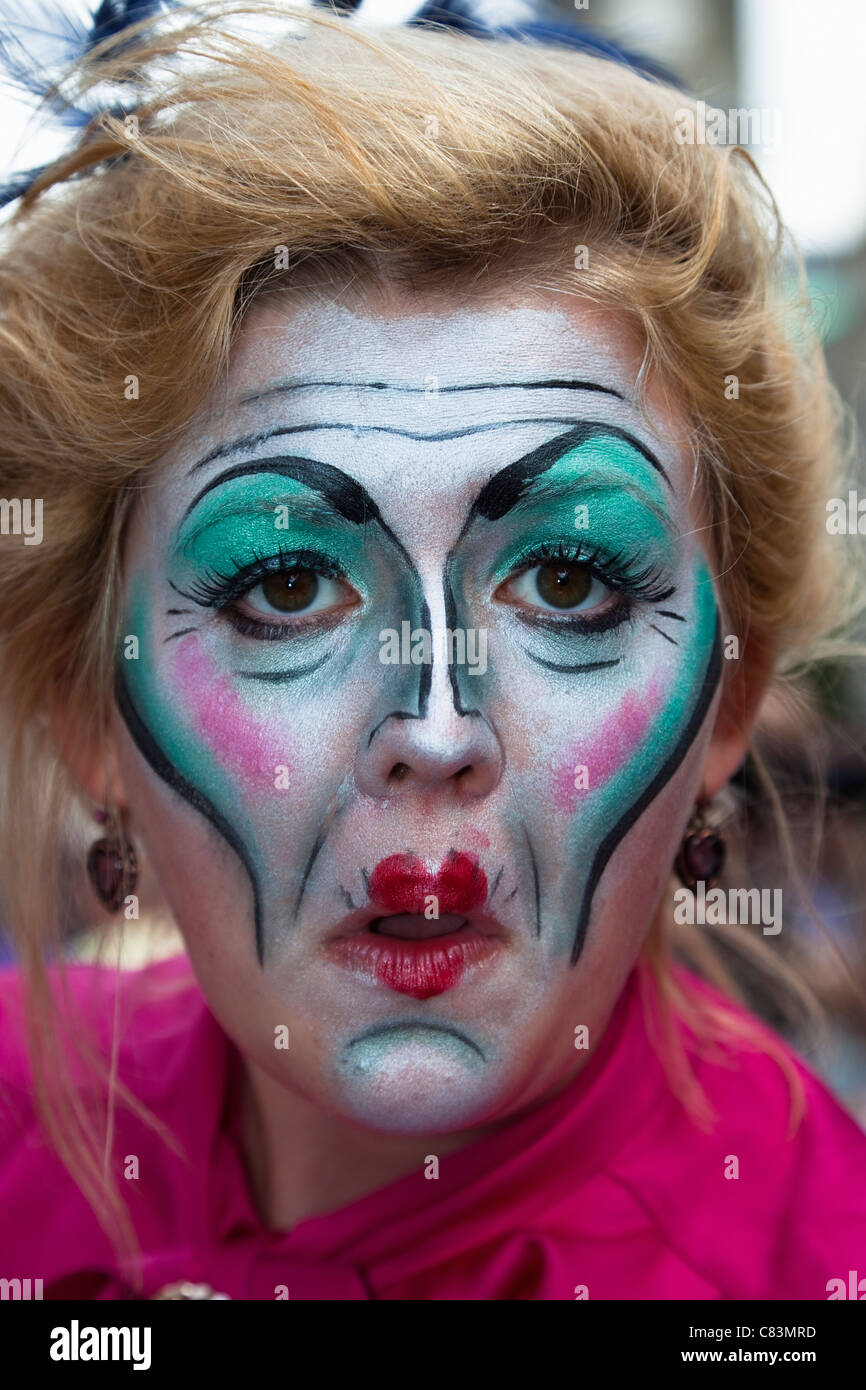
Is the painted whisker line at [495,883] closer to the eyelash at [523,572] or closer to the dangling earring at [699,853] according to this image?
the eyelash at [523,572]

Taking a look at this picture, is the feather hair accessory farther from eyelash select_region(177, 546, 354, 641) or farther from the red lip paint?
the red lip paint

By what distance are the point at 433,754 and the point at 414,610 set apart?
0.56 feet

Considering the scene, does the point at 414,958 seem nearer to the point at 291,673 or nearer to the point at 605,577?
the point at 291,673

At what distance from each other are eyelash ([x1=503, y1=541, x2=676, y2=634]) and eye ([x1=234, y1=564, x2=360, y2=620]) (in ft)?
0.64

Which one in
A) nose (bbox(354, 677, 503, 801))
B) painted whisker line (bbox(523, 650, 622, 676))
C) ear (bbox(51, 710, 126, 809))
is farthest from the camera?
ear (bbox(51, 710, 126, 809))

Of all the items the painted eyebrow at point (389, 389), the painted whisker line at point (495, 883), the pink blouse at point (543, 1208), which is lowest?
the pink blouse at point (543, 1208)

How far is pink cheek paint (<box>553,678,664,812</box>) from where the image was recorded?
1.32m

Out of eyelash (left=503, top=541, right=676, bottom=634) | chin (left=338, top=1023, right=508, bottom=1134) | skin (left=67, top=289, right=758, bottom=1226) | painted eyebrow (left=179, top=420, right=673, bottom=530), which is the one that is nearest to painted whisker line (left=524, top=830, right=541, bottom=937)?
skin (left=67, top=289, right=758, bottom=1226)

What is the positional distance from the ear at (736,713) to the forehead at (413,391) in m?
0.42

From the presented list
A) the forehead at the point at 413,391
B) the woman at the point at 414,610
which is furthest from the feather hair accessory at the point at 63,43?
the forehead at the point at 413,391

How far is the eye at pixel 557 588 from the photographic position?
1358 millimetres

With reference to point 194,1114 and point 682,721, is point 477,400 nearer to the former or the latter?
point 682,721

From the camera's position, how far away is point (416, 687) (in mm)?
1267

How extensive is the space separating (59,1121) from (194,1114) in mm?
223
